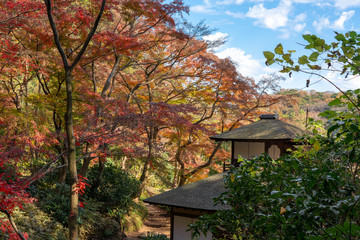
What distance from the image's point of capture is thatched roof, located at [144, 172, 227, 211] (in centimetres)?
831

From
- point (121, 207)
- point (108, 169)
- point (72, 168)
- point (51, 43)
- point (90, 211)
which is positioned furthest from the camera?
point (108, 169)

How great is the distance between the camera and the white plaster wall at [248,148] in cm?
1025

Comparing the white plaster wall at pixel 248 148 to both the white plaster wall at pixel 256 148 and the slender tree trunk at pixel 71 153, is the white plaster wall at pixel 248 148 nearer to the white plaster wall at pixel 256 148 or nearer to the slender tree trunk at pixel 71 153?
the white plaster wall at pixel 256 148

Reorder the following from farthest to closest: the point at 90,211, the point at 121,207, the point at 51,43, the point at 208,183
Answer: the point at 121,207, the point at 90,211, the point at 208,183, the point at 51,43

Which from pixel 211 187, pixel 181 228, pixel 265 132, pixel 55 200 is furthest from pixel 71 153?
pixel 265 132

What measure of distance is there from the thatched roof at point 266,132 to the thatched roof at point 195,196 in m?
1.64

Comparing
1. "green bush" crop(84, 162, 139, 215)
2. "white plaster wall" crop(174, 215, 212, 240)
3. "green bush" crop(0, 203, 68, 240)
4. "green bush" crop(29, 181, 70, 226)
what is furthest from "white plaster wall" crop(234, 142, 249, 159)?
"green bush" crop(0, 203, 68, 240)

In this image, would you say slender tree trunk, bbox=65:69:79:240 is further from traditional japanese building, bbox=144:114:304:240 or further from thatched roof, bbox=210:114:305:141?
thatched roof, bbox=210:114:305:141

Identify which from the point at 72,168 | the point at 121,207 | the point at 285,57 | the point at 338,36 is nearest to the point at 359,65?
the point at 338,36

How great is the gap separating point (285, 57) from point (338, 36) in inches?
12.3

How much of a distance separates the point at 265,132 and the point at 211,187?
8.29 ft

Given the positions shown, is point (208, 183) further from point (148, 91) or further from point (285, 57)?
point (285, 57)

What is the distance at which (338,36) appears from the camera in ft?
5.62

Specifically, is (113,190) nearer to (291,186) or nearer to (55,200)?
(55,200)
